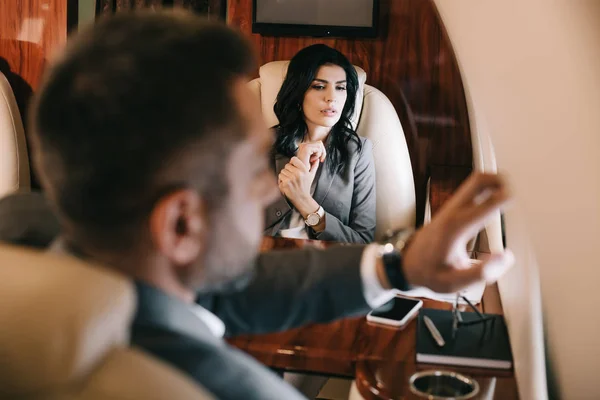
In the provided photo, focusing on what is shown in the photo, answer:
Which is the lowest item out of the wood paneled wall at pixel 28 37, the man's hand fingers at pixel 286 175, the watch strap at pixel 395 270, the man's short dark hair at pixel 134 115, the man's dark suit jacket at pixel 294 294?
the man's dark suit jacket at pixel 294 294

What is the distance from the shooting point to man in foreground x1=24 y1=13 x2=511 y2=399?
732 millimetres

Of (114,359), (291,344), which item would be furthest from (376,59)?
(114,359)

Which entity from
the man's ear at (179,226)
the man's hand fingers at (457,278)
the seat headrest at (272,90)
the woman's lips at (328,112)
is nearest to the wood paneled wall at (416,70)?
the seat headrest at (272,90)

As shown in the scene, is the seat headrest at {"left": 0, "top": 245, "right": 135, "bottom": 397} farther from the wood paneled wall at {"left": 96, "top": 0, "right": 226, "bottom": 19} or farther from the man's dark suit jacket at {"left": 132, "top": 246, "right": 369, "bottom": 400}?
the wood paneled wall at {"left": 96, "top": 0, "right": 226, "bottom": 19}

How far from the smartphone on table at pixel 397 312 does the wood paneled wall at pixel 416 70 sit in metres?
1.58

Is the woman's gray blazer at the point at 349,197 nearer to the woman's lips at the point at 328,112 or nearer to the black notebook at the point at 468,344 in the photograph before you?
the woman's lips at the point at 328,112

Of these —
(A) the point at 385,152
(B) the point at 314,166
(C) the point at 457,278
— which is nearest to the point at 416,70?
(A) the point at 385,152

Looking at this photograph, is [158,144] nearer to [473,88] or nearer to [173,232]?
[173,232]

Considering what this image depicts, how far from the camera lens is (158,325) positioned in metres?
0.77

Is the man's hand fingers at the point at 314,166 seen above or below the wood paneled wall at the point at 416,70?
below

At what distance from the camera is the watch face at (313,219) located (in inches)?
94.7

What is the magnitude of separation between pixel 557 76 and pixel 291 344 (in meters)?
0.69

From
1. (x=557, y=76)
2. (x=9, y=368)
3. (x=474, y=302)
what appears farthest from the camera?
(x=474, y=302)

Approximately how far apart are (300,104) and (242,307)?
158cm
